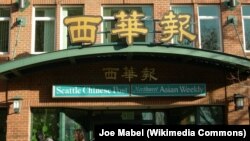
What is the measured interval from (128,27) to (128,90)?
215cm

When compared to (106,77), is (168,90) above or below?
below

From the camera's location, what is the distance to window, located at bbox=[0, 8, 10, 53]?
16828 millimetres

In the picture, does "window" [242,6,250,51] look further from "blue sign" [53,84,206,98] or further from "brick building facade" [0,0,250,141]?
"blue sign" [53,84,206,98]

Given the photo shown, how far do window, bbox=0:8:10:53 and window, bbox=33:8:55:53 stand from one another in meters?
0.99

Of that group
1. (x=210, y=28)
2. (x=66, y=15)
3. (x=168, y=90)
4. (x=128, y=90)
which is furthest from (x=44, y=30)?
(x=210, y=28)

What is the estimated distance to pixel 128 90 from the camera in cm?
1596

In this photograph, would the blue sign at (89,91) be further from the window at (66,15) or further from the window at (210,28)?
the window at (210,28)

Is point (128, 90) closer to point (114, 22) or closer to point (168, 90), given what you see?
point (168, 90)

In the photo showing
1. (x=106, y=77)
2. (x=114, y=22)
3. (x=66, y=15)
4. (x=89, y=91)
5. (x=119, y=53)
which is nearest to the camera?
(x=119, y=53)

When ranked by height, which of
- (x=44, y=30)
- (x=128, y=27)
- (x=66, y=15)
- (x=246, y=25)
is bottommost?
(x=128, y=27)

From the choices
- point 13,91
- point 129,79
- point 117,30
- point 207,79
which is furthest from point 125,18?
point 13,91

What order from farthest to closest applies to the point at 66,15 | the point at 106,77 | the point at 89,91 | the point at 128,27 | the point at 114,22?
the point at 66,15 → the point at 114,22 → the point at 106,77 → the point at 89,91 → the point at 128,27

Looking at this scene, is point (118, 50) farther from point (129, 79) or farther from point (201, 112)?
point (201, 112)

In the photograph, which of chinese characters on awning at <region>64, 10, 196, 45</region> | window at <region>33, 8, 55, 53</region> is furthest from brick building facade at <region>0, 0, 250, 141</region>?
chinese characters on awning at <region>64, 10, 196, 45</region>
